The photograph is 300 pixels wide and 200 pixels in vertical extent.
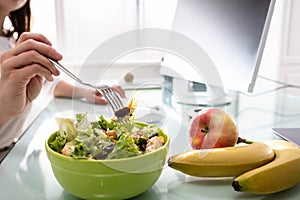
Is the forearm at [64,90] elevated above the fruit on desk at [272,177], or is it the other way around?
the fruit on desk at [272,177]

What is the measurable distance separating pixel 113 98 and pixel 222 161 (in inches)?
10.0

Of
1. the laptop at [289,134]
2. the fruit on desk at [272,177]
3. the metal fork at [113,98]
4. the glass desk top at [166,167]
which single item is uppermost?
the metal fork at [113,98]

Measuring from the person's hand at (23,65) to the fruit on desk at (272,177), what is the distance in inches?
13.8

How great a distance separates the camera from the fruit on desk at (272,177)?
0.48 meters

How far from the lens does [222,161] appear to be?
1.71 ft

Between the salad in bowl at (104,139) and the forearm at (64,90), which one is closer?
the salad in bowl at (104,139)

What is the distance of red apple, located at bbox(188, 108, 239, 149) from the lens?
0.59 meters

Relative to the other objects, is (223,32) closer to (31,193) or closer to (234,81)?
(234,81)

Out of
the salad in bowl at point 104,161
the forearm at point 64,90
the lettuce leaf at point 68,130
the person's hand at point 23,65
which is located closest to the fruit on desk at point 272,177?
the salad in bowl at point 104,161

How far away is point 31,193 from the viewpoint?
0.52 metres

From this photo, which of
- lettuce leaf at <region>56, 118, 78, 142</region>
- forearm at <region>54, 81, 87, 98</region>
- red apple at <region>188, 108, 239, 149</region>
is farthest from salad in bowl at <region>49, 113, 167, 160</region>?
forearm at <region>54, 81, 87, 98</region>

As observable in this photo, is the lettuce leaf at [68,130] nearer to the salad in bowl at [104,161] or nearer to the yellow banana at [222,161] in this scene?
the salad in bowl at [104,161]

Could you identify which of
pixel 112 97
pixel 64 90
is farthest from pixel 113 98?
pixel 64 90

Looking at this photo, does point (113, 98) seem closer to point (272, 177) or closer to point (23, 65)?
point (23, 65)
